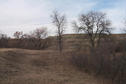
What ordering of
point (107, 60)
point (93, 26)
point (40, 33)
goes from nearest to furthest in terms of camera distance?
point (107, 60) < point (93, 26) < point (40, 33)

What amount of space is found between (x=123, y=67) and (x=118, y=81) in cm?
129

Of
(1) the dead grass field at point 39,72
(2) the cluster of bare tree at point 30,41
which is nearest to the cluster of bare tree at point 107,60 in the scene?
(1) the dead grass field at point 39,72

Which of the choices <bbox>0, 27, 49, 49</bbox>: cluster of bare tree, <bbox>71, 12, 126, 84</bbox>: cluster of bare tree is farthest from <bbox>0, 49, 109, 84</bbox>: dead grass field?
<bbox>0, 27, 49, 49</bbox>: cluster of bare tree

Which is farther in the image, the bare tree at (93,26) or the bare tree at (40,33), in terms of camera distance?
the bare tree at (40,33)

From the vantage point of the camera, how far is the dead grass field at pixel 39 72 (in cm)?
1039

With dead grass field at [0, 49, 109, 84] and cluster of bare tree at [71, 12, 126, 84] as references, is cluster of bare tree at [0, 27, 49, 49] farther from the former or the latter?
cluster of bare tree at [71, 12, 126, 84]

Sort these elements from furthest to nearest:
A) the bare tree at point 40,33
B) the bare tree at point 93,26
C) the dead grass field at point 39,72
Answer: the bare tree at point 40,33 < the bare tree at point 93,26 < the dead grass field at point 39,72

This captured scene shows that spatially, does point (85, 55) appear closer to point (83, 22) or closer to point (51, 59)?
point (51, 59)

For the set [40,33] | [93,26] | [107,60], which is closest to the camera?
[107,60]

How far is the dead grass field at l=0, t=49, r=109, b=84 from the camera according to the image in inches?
409

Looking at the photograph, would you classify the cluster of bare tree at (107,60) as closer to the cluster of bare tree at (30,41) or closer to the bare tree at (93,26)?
the bare tree at (93,26)

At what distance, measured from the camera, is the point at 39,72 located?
13.3 metres

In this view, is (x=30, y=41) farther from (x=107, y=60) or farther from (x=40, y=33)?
(x=107, y=60)

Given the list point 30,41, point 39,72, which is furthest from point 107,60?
point 30,41
